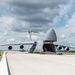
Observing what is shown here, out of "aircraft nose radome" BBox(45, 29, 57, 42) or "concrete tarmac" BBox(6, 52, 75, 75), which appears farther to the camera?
"aircraft nose radome" BBox(45, 29, 57, 42)

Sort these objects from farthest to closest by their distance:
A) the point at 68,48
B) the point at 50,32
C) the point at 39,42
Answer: the point at 68,48 → the point at 39,42 → the point at 50,32

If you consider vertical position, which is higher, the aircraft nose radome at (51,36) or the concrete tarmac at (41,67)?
the aircraft nose radome at (51,36)

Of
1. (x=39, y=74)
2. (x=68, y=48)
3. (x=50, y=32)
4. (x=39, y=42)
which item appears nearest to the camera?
(x=39, y=74)

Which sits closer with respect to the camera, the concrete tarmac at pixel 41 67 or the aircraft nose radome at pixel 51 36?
the concrete tarmac at pixel 41 67

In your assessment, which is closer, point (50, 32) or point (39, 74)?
point (39, 74)

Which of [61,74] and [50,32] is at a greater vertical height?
[50,32]

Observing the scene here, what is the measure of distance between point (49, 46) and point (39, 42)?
3.65 metres

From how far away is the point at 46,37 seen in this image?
70812 mm

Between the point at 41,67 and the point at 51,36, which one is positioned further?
the point at 51,36

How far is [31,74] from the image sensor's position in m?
13.2

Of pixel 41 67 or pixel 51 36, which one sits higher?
pixel 51 36

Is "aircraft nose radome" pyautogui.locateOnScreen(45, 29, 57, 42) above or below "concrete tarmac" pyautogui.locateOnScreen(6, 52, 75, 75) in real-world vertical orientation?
above

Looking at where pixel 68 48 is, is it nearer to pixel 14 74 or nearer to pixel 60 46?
pixel 60 46

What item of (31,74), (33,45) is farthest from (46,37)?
(31,74)
